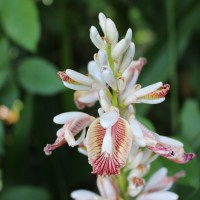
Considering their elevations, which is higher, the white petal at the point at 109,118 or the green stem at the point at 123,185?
the white petal at the point at 109,118

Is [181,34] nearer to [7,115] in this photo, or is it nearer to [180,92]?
[180,92]

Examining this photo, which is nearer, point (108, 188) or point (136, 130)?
point (136, 130)

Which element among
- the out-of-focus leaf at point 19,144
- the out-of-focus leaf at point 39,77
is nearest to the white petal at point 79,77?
the out-of-focus leaf at point 39,77

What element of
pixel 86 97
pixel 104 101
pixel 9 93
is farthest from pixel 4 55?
pixel 104 101

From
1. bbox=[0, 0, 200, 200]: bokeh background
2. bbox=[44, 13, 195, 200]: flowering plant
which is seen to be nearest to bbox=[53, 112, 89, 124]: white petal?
bbox=[44, 13, 195, 200]: flowering plant

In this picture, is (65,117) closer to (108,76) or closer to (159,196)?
(108,76)

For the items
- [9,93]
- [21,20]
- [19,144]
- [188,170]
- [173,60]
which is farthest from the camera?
[173,60]

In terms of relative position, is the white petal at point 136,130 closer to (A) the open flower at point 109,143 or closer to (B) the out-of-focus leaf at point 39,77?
(A) the open flower at point 109,143

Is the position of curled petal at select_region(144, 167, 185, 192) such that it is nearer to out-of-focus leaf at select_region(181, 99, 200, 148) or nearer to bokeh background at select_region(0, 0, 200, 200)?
bokeh background at select_region(0, 0, 200, 200)

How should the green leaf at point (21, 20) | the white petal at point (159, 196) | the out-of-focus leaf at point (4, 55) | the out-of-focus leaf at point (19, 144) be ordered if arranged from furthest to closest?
the out-of-focus leaf at point (19, 144), the out-of-focus leaf at point (4, 55), the green leaf at point (21, 20), the white petal at point (159, 196)
